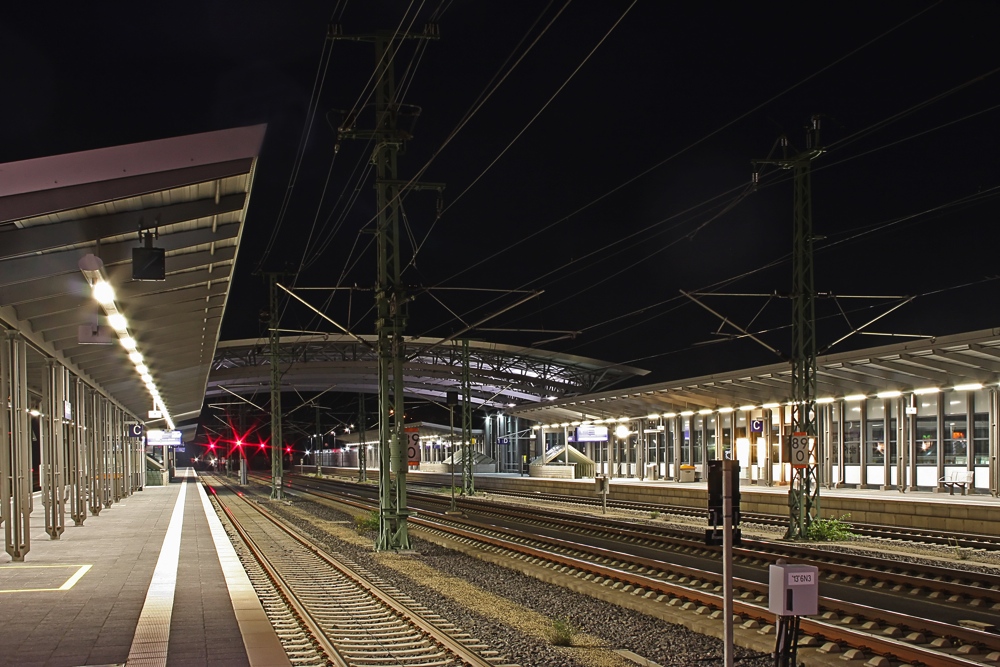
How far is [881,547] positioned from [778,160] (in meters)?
8.47

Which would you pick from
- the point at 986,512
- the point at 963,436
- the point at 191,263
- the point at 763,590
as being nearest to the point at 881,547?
the point at 986,512

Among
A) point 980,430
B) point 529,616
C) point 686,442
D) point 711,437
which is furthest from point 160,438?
point 529,616

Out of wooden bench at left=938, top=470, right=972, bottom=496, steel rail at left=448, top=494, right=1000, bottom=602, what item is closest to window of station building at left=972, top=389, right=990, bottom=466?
wooden bench at left=938, top=470, right=972, bottom=496

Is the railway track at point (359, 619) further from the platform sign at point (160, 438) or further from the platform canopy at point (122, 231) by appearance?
the platform sign at point (160, 438)

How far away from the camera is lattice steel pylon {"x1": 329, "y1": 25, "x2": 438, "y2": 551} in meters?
20.8

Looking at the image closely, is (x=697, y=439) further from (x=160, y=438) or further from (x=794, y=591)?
(x=794, y=591)

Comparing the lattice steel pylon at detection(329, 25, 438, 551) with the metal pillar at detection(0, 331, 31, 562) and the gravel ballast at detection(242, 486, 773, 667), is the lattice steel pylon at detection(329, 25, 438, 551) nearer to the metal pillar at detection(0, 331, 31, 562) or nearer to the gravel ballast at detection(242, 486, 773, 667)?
the gravel ballast at detection(242, 486, 773, 667)

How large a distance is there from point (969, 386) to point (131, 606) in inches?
940

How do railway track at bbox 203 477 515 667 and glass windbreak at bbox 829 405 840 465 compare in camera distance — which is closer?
railway track at bbox 203 477 515 667

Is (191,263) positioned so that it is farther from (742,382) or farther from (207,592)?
(742,382)

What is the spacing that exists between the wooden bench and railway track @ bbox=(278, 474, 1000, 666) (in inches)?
523

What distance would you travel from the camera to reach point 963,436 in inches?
1184

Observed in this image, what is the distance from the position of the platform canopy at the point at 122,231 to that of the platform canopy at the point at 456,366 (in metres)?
41.9

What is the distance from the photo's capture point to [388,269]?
21531 mm
